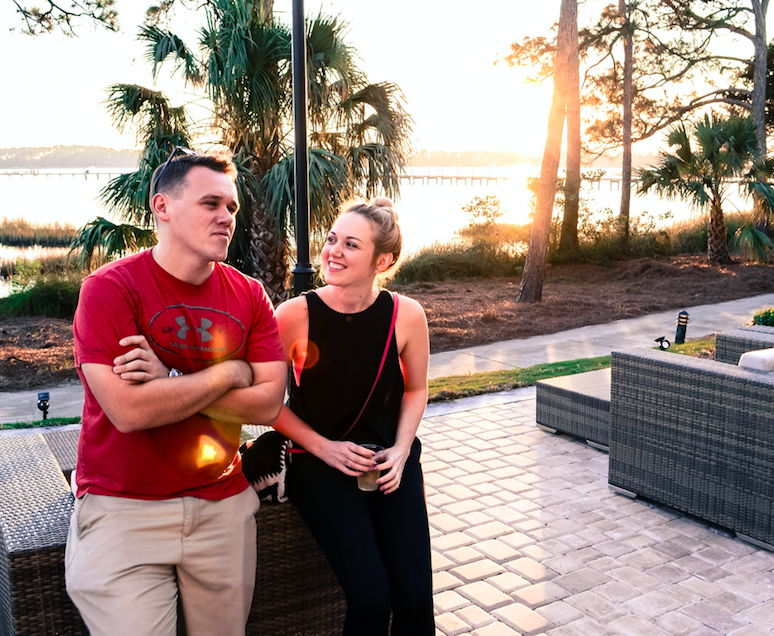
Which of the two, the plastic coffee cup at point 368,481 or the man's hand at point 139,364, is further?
the plastic coffee cup at point 368,481

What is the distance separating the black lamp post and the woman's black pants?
2.35 m

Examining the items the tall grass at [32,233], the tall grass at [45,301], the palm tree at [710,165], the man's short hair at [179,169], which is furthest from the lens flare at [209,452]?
the tall grass at [32,233]

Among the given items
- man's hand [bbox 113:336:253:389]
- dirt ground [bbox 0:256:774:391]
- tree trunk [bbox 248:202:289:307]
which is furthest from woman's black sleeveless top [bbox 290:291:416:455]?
tree trunk [bbox 248:202:289:307]

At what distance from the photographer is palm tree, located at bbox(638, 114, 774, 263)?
14.2 m

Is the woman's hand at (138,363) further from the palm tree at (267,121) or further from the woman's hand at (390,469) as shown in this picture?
the palm tree at (267,121)

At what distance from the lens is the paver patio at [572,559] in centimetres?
272

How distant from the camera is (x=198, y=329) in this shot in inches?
77.5

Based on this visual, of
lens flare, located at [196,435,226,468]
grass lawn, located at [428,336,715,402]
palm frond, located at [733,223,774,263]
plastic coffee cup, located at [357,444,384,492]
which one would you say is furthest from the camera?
palm frond, located at [733,223,774,263]

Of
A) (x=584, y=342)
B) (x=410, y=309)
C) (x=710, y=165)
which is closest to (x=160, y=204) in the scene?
(x=410, y=309)

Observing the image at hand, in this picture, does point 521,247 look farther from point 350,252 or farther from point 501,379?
point 350,252

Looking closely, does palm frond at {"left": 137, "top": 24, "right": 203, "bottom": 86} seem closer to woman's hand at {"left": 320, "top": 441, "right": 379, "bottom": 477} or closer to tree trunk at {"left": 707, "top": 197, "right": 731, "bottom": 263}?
woman's hand at {"left": 320, "top": 441, "right": 379, "bottom": 477}

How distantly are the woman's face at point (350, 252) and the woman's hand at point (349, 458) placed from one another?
23.4 inches

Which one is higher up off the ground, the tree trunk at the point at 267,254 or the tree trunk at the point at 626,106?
the tree trunk at the point at 626,106

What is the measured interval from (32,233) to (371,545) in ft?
78.5
